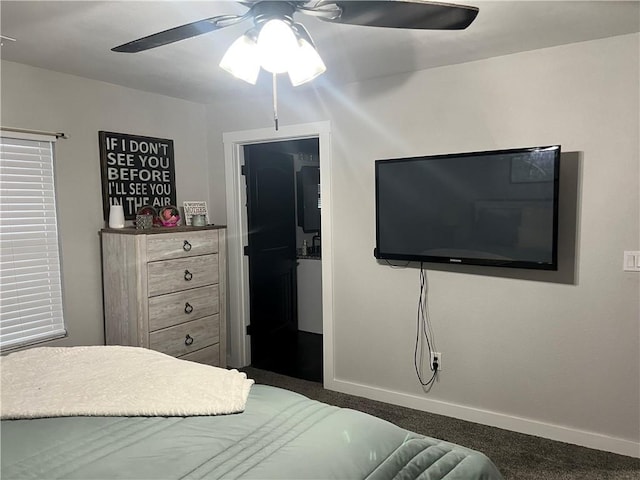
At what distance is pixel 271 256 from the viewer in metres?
4.45

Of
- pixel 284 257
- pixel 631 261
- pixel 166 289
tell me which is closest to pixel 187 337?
pixel 166 289

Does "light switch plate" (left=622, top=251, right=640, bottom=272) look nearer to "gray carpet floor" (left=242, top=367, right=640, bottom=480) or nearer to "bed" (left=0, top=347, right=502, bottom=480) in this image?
"gray carpet floor" (left=242, top=367, right=640, bottom=480)

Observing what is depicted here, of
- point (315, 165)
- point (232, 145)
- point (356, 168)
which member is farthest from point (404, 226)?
point (315, 165)

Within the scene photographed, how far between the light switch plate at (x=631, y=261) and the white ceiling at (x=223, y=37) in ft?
3.78

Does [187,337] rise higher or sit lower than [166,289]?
lower

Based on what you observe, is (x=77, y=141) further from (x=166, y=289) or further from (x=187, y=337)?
(x=187, y=337)

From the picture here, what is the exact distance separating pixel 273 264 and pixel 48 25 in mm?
2740

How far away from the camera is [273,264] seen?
4.50 m

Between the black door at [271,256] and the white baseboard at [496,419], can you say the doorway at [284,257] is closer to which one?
the black door at [271,256]

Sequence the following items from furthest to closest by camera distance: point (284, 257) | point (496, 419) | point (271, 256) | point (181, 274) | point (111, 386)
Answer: point (284, 257)
point (271, 256)
point (181, 274)
point (496, 419)
point (111, 386)

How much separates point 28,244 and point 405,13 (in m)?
2.57

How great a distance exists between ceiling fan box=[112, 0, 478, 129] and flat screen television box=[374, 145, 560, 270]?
1.24 metres

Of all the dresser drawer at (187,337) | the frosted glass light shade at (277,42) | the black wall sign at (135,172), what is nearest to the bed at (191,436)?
the frosted glass light shade at (277,42)

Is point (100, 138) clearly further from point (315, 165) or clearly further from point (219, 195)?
point (315, 165)
